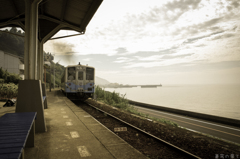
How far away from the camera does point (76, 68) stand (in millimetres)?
13266

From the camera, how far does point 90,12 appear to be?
21.0 feet

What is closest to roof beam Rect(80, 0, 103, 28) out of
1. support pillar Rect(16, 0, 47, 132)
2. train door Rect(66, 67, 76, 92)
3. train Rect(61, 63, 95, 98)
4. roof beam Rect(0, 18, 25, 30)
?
support pillar Rect(16, 0, 47, 132)

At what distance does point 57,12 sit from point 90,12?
1610 millimetres

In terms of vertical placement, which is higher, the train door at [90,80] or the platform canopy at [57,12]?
the platform canopy at [57,12]

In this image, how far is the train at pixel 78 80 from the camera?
42.7 ft

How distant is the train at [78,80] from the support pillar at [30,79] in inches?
342

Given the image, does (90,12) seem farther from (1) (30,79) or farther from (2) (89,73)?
(2) (89,73)

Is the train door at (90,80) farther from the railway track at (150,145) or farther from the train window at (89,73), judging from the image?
the railway track at (150,145)

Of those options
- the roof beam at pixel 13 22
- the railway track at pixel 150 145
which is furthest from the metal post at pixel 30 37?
the railway track at pixel 150 145

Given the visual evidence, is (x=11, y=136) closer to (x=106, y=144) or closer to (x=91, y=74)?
(x=106, y=144)

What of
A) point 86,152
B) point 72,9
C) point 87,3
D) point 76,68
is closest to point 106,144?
point 86,152

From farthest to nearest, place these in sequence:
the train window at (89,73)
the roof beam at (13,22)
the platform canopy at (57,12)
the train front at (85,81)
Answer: the train window at (89,73)
the train front at (85,81)
the roof beam at (13,22)
the platform canopy at (57,12)

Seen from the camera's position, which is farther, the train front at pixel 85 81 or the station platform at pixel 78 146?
the train front at pixel 85 81

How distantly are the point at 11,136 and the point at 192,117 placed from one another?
2052 centimetres
